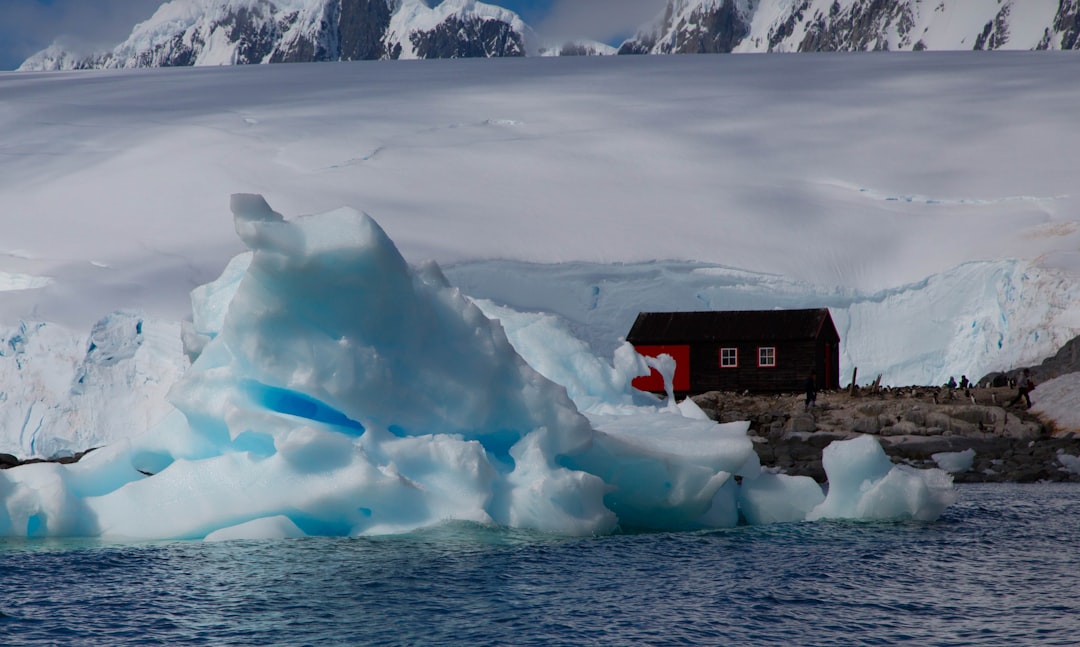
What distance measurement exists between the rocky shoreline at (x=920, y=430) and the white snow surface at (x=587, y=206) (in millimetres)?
2950

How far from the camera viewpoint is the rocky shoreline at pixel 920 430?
635 inches

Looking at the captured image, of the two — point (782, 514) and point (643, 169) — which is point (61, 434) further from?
point (643, 169)

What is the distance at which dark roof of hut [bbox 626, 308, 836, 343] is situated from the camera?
2773 centimetres

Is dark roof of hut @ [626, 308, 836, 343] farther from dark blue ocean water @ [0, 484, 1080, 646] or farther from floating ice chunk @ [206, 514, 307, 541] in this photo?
floating ice chunk @ [206, 514, 307, 541]

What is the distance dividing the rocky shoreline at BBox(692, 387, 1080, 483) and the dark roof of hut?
417cm

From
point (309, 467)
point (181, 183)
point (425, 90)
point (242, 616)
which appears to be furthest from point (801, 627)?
point (425, 90)

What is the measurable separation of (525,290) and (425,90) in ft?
52.5

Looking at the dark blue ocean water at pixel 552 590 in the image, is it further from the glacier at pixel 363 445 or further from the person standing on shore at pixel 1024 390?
the person standing on shore at pixel 1024 390

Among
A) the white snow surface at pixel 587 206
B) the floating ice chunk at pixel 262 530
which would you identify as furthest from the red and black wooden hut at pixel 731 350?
the floating ice chunk at pixel 262 530

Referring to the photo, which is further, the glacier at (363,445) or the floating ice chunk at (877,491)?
the floating ice chunk at (877,491)

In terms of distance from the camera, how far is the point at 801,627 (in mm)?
6258

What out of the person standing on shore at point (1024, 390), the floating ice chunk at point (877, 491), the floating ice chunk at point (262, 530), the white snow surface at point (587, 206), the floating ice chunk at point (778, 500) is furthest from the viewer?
the person standing on shore at point (1024, 390)

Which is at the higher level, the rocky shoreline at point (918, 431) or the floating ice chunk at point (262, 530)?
the floating ice chunk at point (262, 530)

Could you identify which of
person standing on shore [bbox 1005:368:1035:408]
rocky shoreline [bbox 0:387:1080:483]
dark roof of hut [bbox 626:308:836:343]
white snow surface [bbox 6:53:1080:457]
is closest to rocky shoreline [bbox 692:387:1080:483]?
rocky shoreline [bbox 0:387:1080:483]
